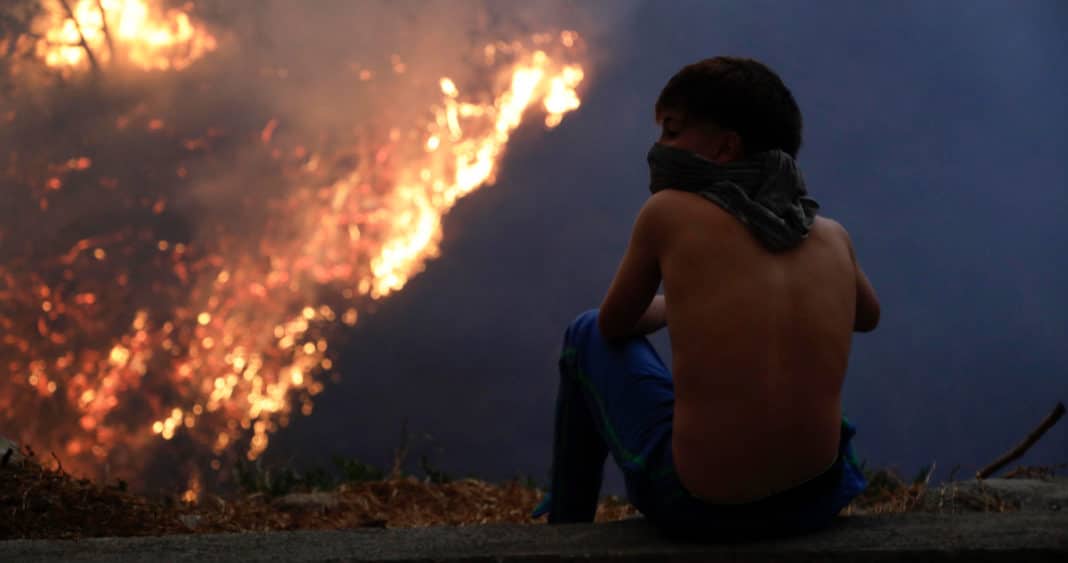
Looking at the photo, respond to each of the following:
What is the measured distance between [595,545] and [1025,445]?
12.0 ft

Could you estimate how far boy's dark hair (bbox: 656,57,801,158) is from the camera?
2.66 metres

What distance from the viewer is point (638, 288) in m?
2.75

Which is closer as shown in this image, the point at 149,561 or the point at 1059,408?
the point at 149,561

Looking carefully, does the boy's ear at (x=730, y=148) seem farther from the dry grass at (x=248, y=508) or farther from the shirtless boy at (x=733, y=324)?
the dry grass at (x=248, y=508)

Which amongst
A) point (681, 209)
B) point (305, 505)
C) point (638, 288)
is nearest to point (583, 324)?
point (638, 288)

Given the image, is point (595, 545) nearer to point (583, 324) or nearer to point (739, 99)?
point (583, 324)

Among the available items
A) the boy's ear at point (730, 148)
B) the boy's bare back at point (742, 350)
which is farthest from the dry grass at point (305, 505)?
the boy's ear at point (730, 148)

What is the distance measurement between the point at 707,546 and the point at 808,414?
18.0 inches

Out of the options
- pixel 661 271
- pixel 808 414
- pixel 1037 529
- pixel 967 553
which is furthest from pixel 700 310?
pixel 1037 529

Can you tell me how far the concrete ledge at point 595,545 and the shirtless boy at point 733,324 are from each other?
0.10 m

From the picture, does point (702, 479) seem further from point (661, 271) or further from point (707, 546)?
point (661, 271)

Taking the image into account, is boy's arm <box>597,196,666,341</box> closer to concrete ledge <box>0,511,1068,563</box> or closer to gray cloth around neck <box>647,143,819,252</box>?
gray cloth around neck <box>647,143,819,252</box>

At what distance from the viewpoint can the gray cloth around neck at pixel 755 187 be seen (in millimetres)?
2592

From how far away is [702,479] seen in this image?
103 inches
